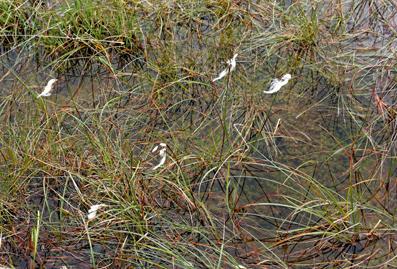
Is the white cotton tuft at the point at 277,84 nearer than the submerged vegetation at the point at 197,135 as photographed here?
No

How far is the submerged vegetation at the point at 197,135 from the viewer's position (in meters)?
1.86

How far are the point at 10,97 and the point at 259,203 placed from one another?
1.01 metres

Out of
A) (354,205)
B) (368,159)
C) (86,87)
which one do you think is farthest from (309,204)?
(86,87)

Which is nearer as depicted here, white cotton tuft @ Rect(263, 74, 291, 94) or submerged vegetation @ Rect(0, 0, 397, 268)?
submerged vegetation @ Rect(0, 0, 397, 268)

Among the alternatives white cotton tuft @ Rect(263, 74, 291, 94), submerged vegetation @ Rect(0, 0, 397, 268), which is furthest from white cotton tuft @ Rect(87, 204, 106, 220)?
white cotton tuft @ Rect(263, 74, 291, 94)

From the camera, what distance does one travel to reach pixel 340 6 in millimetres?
2730

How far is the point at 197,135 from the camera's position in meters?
2.24

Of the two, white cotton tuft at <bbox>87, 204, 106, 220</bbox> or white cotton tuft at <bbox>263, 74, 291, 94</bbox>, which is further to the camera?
white cotton tuft at <bbox>263, 74, 291, 94</bbox>

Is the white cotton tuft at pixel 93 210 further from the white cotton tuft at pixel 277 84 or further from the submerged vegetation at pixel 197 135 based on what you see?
the white cotton tuft at pixel 277 84

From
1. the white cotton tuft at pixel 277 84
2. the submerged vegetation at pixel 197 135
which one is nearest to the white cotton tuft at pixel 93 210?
the submerged vegetation at pixel 197 135

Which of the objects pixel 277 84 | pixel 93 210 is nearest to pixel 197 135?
pixel 277 84

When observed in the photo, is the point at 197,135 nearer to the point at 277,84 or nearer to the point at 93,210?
the point at 277,84

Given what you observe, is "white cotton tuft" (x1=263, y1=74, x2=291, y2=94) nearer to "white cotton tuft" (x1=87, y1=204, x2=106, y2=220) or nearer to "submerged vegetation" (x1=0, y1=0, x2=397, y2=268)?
"submerged vegetation" (x1=0, y1=0, x2=397, y2=268)

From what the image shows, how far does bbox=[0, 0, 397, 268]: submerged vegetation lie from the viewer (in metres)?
1.86
